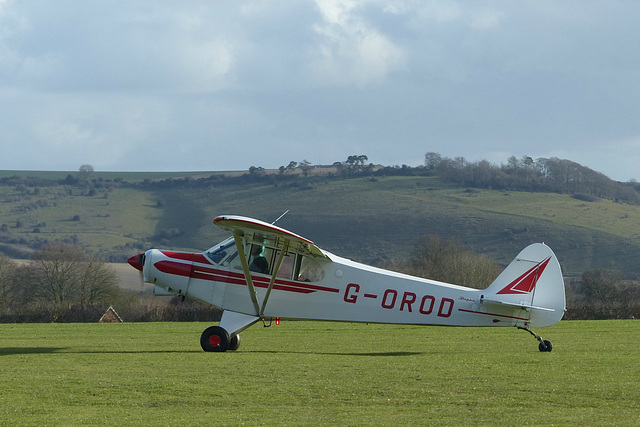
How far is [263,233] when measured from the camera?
56.0ft

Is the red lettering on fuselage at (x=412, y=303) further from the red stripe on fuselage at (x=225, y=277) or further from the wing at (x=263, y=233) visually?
the wing at (x=263, y=233)

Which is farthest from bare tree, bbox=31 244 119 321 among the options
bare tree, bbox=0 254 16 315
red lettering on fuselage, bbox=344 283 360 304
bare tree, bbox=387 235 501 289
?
red lettering on fuselage, bbox=344 283 360 304

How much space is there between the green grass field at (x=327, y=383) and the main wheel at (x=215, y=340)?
317mm

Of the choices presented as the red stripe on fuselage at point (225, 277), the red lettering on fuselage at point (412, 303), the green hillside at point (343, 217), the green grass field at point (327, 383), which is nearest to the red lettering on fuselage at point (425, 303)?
the red lettering on fuselage at point (412, 303)

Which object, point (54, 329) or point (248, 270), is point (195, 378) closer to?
point (248, 270)

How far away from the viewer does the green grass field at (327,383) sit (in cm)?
996

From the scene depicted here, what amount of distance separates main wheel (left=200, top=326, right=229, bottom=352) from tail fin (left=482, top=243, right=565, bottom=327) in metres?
5.16

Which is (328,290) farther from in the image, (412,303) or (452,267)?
(452,267)

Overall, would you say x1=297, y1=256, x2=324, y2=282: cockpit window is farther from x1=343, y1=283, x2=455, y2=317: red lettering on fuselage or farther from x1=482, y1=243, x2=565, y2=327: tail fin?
x1=482, y1=243, x2=565, y2=327: tail fin

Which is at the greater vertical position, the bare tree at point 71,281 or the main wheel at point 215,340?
the main wheel at point 215,340

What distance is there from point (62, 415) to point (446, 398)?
469 cm

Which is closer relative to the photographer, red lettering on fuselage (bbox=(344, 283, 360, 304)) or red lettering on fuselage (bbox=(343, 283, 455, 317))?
red lettering on fuselage (bbox=(343, 283, 455, 317))

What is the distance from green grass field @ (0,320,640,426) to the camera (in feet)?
32.7

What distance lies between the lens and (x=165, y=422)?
9.71 m
